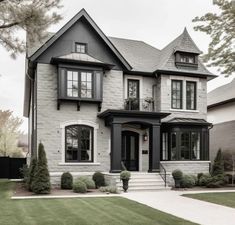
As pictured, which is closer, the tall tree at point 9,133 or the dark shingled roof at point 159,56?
the dark shingled roof at point 159,56

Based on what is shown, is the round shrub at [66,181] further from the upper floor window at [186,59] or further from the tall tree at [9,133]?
the tall tree at [9,133]

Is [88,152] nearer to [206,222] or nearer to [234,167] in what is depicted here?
[234,167]

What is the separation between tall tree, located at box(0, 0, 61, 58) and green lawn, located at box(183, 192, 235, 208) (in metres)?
8.18

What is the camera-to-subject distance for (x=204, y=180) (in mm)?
18266

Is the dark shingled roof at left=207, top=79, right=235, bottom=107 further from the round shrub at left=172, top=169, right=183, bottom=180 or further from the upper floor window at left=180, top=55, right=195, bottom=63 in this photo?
the round shrub at left=172, top=169, right=183, bottom=180

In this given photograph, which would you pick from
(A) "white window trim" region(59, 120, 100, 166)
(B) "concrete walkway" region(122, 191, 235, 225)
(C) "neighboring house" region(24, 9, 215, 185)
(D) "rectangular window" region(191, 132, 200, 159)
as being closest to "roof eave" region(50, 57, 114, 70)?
(C) "neighboring house" region(24, 9, 215, 185)

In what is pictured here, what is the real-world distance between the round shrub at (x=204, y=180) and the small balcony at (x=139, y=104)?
4507 mm

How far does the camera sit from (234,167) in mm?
20938

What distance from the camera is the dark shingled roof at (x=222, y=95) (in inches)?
961

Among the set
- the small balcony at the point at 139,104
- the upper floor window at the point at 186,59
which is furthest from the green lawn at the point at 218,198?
the upper floor window at the point at 186,59

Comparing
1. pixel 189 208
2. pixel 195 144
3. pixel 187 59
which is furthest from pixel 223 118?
pixel 189 208

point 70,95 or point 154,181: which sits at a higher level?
point 70,95

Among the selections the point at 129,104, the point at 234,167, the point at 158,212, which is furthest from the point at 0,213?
the point at 234,167

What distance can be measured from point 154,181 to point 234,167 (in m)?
5.99
